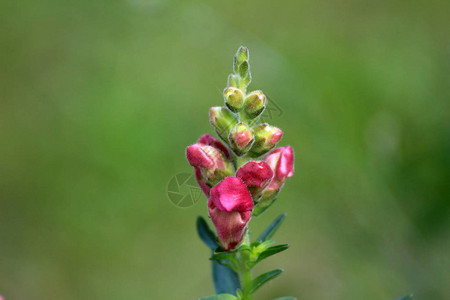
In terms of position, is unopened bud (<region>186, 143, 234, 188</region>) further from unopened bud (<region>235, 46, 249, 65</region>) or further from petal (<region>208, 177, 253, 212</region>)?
unopened bud (<region>235, 46, 249, 65</region>)

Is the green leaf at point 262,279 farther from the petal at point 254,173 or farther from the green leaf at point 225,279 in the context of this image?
the petal at point 254,173

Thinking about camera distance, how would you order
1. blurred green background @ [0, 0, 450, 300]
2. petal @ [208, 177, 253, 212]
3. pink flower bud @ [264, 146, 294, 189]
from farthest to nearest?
blurred green background @ [0, 0, 450, 300]
pink flower bud @ [264, 146, 294, 189]
petal @ [208, 177, 253, 212]

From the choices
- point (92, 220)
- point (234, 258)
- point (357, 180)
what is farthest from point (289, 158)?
point (92, 220)

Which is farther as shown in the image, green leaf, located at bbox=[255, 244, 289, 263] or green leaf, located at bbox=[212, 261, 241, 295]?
green leaf, located at bbox=[212, 261, 241, 295]

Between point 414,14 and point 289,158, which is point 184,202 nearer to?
point 289,158

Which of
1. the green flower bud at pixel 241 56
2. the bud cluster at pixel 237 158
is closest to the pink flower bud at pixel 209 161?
the bud cluster at pixel 237 158

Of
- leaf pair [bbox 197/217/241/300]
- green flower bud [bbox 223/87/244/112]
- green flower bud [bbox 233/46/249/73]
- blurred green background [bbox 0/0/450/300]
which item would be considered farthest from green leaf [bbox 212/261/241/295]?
blurred green background [bbox 0/0/450/300]
